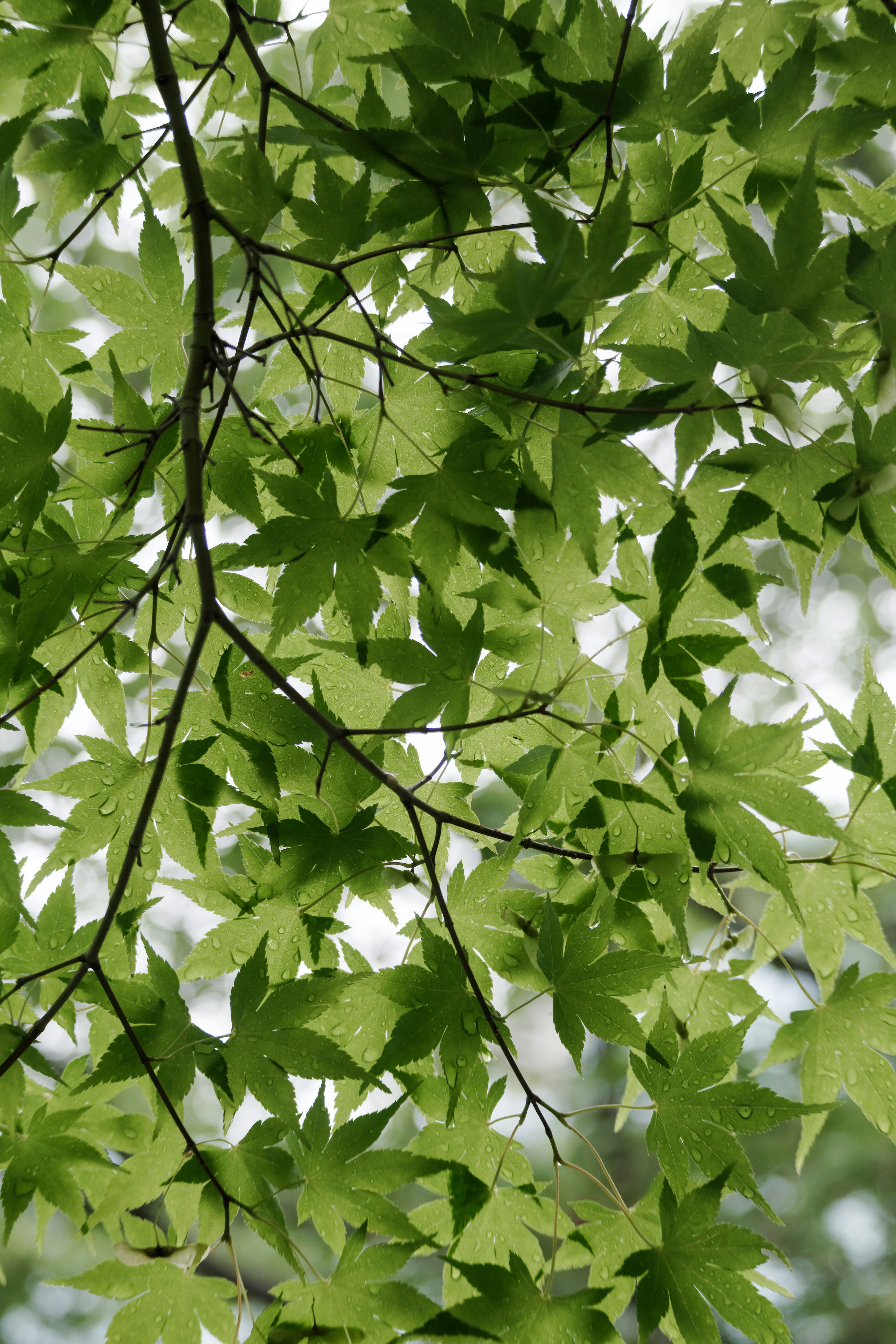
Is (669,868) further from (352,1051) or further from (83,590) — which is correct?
(83,590)

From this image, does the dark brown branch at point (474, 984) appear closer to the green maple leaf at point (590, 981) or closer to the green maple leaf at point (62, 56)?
the green maple leaf at point (590, 981)

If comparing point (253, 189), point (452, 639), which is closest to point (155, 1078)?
point (452, 639)

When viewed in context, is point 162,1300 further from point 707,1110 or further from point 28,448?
point 28,448

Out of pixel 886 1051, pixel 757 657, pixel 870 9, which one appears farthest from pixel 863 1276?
pixel 870 9

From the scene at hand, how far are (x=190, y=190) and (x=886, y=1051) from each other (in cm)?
143

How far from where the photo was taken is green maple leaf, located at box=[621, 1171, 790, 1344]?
927mm

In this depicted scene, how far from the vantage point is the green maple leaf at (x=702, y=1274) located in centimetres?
93

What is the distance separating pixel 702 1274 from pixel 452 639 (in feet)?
2.52

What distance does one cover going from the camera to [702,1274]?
0.95m

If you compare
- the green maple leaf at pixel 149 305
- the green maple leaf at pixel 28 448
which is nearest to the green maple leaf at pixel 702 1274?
the green maple leaf at pixel 28 448

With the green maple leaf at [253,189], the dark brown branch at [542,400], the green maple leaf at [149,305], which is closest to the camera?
the dark brown branch at [542,400]

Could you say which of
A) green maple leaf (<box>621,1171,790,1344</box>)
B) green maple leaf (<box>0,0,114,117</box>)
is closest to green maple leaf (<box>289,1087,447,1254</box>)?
green maple leaf (<box>621,1171,790,1344</box>)

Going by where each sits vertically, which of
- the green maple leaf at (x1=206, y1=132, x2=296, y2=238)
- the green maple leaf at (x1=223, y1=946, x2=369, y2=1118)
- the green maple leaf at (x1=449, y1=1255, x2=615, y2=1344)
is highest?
the green maple leaf at (x1=206, y1=132, x2=296, y2=238)

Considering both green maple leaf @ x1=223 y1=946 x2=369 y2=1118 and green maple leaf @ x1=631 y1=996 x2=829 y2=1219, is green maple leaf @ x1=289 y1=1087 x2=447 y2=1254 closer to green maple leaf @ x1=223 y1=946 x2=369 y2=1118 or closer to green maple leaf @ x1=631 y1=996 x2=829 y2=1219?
green maple leaf @ x1=223 y1=946 x2=369 y2=1118
